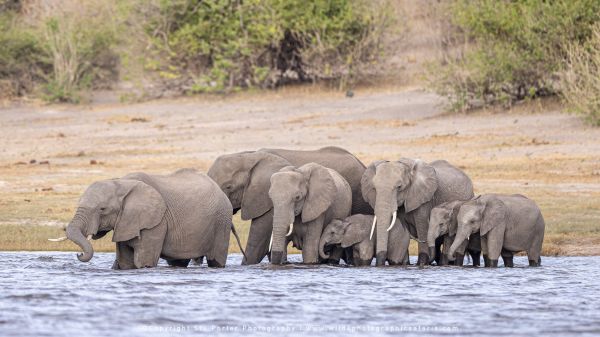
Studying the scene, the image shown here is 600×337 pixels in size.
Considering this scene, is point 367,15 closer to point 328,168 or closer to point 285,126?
point 285,126

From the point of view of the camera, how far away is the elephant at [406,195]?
49.3 feet

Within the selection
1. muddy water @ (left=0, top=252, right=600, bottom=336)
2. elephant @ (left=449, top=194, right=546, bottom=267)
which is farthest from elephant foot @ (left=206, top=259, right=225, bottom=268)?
elephant @ (left=449, top=194, right=546, bottom=267)

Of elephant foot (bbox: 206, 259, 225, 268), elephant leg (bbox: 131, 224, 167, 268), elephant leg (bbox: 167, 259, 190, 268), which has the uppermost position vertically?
elephant leg (bbox: 131, 224, 167, 268)

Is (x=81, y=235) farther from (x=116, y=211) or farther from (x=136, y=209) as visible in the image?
(x=136, y=209)

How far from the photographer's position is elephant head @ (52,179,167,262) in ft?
44.8

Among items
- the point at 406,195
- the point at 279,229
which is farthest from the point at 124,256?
the point at 406,195

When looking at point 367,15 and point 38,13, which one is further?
point 38,13

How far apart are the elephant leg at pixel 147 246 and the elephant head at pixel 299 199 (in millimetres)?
1283

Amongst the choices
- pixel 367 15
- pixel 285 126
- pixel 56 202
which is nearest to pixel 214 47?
pixel 367 15

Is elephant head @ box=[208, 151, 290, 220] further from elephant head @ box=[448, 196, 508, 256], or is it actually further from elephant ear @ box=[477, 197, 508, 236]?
elephant ear @ box=[477, 197, 508, 236]

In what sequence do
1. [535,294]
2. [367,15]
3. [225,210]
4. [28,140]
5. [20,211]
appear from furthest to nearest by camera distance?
1. [367,15]
2. [28,140]
3. [20,211]
4. [225,210]
5. [535,294]

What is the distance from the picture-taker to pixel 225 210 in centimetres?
1484

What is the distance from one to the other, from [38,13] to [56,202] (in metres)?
20.6

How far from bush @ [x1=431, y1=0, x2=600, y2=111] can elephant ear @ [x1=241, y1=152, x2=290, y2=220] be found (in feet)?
45.0
